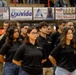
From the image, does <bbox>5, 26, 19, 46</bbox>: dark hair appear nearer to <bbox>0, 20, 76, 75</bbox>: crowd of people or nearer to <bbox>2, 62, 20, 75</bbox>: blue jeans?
<bbox>0, 20, 76, 75</bbox>: crowd of people

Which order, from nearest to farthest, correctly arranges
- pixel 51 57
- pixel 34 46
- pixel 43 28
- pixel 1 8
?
pixel 34 46, pixel 51 57, pixel 43 28, pixel 1 8

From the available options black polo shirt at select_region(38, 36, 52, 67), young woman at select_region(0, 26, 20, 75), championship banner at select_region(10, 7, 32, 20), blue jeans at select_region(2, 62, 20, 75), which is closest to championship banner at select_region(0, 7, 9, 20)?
championship banner at select_region(10, 7, 32, 20)

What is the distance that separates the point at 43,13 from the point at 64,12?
3.43ft

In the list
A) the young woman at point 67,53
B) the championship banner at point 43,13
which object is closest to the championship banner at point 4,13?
the championship banner at point 43,13

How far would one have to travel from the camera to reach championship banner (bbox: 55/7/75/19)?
15.4m

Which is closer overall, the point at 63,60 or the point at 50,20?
the point at 63,60

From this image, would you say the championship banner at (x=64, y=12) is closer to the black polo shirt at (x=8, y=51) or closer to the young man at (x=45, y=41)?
the young man at (x=45, y=41)

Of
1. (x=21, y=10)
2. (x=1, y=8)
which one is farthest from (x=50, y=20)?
(x=1, y=8)

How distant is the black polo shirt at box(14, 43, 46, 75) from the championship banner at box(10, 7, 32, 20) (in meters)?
8.62

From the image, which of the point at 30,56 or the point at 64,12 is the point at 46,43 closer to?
the point at 30,56

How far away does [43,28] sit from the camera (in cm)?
821

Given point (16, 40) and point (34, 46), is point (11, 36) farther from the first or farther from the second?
point (34, 46)

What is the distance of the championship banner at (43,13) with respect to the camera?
15.2m

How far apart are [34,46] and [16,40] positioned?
896 mm
